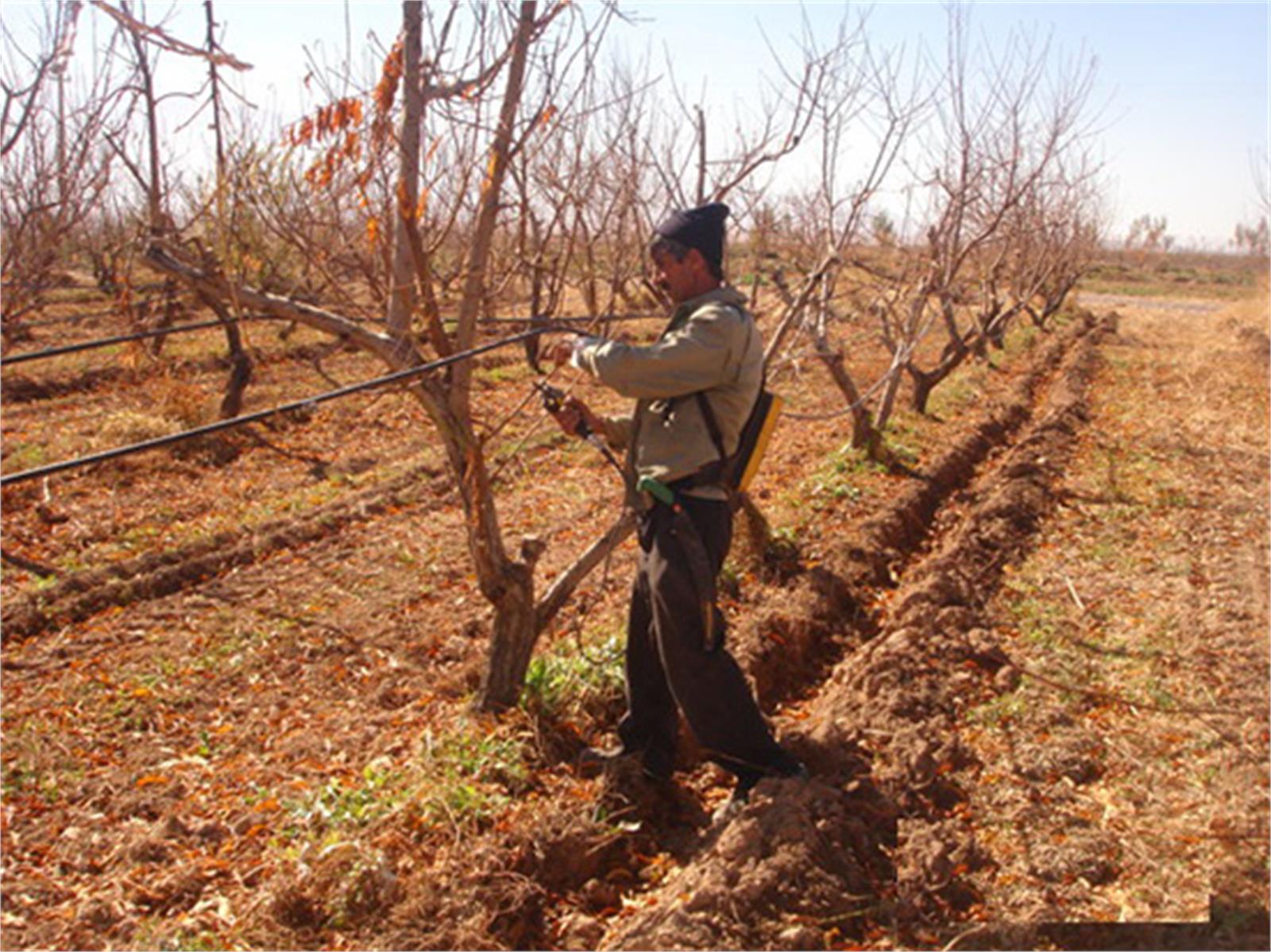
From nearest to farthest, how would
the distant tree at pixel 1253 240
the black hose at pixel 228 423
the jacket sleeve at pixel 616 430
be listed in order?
the black hose at pixel 228 423
the jacket sleeve at pixel 616 430
the distant tree at pixel 1253 240

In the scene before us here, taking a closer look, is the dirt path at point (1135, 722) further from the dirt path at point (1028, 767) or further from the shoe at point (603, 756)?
the shoe at point (603, 756)

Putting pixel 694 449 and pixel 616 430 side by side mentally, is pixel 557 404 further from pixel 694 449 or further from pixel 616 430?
pixel 694 449

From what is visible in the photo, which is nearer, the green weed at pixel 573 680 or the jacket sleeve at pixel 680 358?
the jacket sleeve at pixel 680 358

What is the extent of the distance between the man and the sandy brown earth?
0.39 m

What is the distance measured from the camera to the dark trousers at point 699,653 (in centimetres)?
376

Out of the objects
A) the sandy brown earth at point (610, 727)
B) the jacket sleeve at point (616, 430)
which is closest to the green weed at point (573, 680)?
the sandy brown earth at point (610, 727)

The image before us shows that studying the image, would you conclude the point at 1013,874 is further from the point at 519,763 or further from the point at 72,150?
the point at 72,150

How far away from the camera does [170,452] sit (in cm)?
1041

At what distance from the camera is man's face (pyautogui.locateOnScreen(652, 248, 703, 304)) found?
379cm

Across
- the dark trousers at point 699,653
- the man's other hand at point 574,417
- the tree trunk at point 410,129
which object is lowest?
the dark trousers at point 699,653

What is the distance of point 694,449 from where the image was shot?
378 centimetres

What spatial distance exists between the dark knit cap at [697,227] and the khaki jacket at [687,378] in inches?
6.7

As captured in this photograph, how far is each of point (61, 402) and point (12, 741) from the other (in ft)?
30.1

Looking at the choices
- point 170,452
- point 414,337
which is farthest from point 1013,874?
point 170,452
